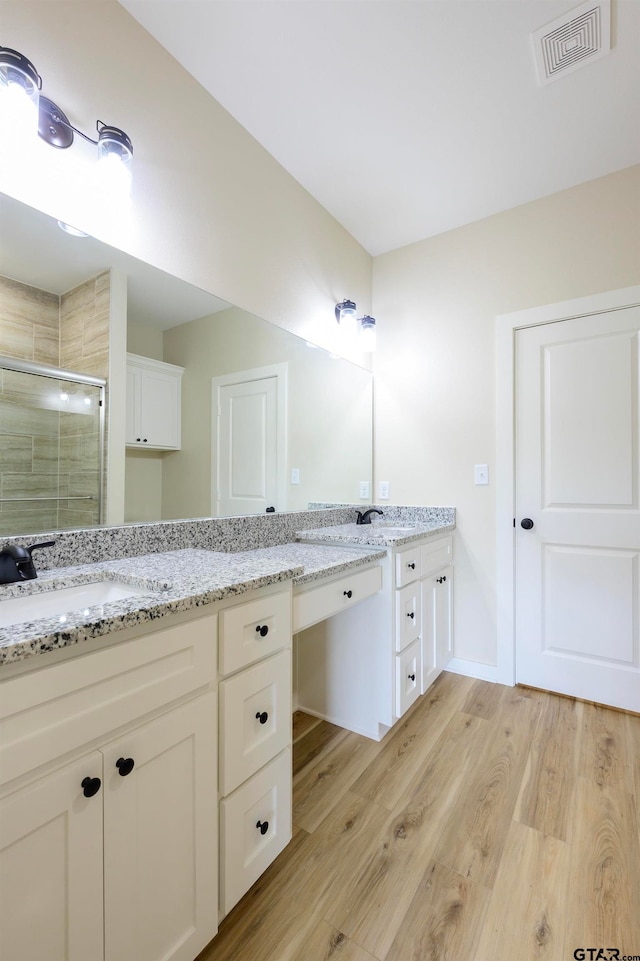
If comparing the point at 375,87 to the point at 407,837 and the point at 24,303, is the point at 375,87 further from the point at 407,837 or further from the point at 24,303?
the point at 407,837

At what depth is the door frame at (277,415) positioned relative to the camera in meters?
1.67

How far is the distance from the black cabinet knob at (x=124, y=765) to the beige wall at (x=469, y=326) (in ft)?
6.67

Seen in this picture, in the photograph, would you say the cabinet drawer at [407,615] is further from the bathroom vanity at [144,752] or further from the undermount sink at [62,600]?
the undermount sink at [62,600]

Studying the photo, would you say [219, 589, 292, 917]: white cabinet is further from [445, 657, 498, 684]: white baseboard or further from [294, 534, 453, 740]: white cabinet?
[445, 657, 498, 684]: white baseboard

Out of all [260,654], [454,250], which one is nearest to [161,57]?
[454,250]

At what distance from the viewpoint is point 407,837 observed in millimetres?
1291

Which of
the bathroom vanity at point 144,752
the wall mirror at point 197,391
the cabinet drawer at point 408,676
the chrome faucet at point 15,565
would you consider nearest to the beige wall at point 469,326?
the wall mirror at point 197,391

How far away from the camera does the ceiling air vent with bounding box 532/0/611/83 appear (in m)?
1.37

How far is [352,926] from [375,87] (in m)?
2.73

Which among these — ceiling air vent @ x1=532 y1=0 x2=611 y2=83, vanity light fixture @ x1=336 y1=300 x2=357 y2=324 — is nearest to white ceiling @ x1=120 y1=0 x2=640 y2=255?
ceiling air vent @ x1=532 y1=0 x2=611 y2=83

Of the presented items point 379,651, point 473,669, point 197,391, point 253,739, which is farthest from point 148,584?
point 473,669

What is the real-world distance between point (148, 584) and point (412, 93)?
6.77 ft

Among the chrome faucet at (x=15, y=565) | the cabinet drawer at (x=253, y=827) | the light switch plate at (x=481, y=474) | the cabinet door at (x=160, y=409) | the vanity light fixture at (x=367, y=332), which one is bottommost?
the cabinet drawer at (x=253, y=827)

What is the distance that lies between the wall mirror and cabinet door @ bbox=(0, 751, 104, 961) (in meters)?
0.69
